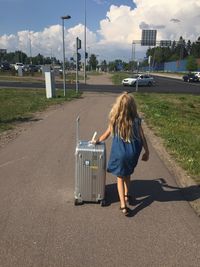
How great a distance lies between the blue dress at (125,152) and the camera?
174 inches

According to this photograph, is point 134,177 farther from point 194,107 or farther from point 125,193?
point 194,107

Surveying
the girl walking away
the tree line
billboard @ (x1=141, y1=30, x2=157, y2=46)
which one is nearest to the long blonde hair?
the girl walking away

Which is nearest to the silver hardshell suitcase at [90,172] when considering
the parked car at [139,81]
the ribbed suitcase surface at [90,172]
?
the ribbed suitcase surface at [90,172]

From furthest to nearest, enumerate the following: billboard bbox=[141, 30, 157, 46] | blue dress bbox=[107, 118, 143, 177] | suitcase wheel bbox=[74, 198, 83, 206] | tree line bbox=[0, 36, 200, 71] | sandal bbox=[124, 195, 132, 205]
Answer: tree line bbox=[0, 36, 200, 71] → billboard bbox=[141, 30, 157, 46] → sandal bbox=[124, 195, 132, 205] → suitcase wheel bbox=[74, 198, 83, 206] → blue dress bbox=[107, 118, 143, 177]

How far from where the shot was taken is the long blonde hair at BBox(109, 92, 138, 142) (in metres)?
4.31

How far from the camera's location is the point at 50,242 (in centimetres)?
369

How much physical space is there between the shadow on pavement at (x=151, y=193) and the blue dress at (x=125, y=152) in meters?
0.61

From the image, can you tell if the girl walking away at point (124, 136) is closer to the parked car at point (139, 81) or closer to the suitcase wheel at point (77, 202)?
the suitcase wheel at point (77, 202)

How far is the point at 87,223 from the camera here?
4.14 m

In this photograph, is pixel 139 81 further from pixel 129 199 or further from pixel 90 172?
pixel 90 172

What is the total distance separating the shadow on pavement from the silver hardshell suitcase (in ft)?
0.99

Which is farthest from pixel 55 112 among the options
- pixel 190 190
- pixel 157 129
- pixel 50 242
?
pixel 50 242

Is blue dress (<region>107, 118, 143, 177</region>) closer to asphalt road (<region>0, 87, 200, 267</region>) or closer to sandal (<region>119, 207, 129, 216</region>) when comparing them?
sandal (<region>119, 207, 129, 216</region>)

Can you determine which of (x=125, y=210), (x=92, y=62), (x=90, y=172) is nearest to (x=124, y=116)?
(x=90, y=172)
